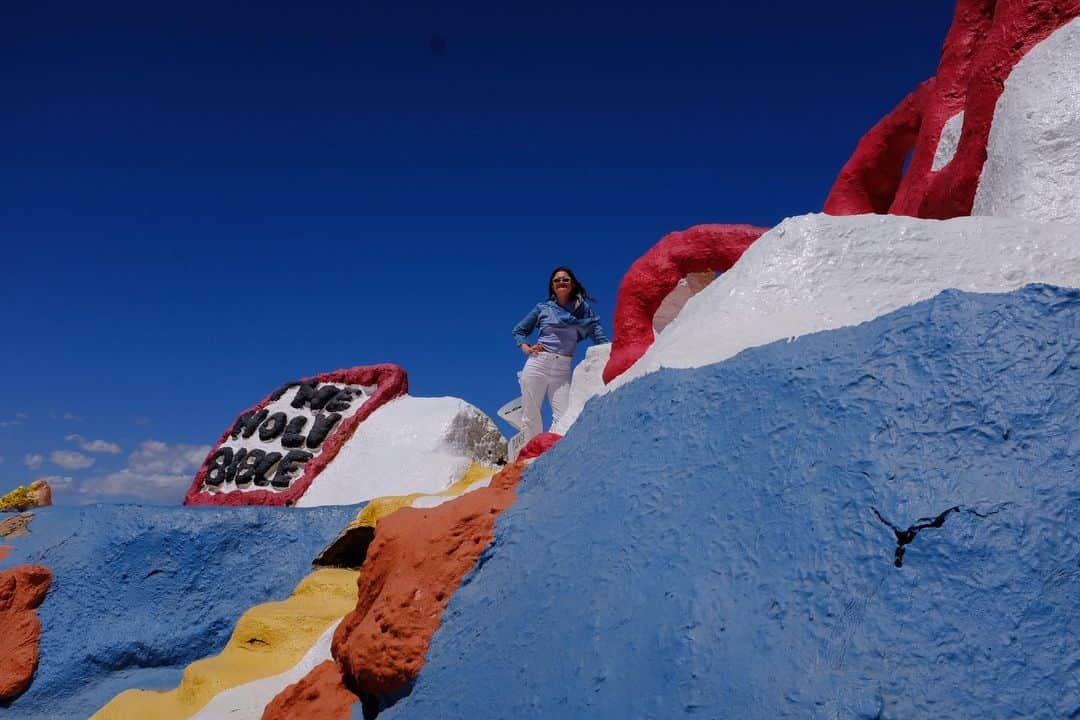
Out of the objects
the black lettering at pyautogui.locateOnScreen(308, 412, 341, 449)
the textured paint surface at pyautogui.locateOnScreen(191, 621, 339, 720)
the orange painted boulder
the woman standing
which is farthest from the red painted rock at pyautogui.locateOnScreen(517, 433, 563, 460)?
the black lettering at pyautogui.locateOnScreen(308, 412, 341, 449)

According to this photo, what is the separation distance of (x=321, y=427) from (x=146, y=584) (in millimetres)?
3002

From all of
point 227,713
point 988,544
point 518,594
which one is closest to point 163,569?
point 227,713

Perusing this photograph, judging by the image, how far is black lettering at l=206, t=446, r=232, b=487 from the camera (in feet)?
24.2

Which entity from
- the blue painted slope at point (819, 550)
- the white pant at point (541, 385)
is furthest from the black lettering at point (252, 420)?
the blue painted slope at point (819, 550)

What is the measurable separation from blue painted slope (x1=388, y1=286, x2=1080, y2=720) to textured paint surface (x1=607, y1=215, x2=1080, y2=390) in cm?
19

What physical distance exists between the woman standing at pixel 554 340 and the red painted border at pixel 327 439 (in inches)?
83.1

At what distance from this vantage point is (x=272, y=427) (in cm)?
758

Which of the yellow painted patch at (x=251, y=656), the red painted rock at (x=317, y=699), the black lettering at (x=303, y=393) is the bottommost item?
the red painted rock at (x=317, y=699)

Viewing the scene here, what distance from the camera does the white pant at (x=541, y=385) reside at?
577 cm

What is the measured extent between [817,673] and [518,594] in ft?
2.84

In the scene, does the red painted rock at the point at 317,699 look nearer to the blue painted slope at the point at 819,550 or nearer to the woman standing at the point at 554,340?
the blue painted slope at the point at 819,550

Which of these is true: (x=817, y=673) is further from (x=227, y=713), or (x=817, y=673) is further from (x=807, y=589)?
(x=227, y=713)

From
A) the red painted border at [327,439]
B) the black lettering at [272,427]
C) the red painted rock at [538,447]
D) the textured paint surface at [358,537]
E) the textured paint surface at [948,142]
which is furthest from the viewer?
the black lettering at [272,427]

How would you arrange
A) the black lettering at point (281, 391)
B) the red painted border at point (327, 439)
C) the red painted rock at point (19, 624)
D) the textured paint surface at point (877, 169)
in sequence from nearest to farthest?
1. the red painted rock at point (19, 624)
2. the textured paint surface at point (877, 169)
3. the red painted border at point (327, 439)
4. the black lettering at point (281, 391)
